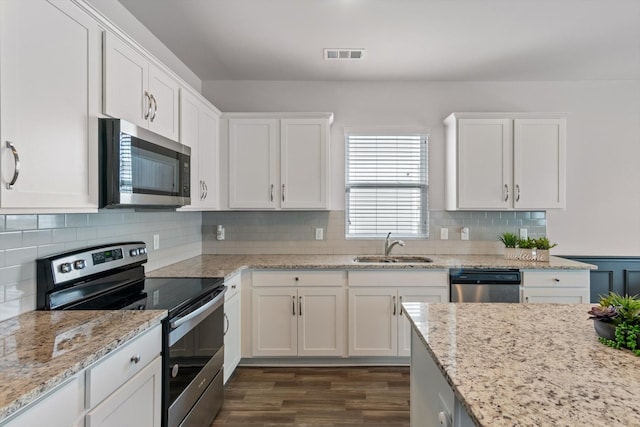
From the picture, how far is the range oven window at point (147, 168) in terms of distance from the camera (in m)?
1.78

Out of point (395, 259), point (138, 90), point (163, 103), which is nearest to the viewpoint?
point (138, 90)

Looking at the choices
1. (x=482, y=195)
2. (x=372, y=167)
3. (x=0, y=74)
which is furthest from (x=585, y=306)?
(x=0, y=74)

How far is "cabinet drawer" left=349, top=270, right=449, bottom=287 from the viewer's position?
3127mm

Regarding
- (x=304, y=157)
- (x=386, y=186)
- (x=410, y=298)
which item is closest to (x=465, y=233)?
(x=386, y=186)

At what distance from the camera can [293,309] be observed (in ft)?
10.3

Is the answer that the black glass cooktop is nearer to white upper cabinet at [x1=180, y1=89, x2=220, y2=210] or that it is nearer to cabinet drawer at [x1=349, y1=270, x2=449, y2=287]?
white upper cabinet at [x1=180, y1=89, x2=220, y2=210]

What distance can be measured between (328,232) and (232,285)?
1.29 m

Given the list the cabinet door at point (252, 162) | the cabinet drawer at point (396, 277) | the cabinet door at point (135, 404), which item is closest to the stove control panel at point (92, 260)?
the cabinet door at point (135, 404)

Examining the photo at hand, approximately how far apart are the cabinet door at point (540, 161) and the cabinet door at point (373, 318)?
5.16ft

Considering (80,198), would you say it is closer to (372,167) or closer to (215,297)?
(215,297)

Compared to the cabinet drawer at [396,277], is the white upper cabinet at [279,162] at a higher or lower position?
higher

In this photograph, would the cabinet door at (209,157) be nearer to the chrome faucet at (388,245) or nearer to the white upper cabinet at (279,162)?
the white upper cabinet at (279,162)

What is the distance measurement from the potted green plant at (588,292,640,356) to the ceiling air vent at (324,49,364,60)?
2.52 meters

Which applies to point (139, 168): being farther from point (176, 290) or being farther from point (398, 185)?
point (398, 185)
